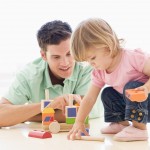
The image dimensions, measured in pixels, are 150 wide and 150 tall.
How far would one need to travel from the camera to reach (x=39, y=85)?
181cm

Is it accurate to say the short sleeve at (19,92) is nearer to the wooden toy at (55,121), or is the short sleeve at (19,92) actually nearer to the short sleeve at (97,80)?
the wooden toy at (55,121)

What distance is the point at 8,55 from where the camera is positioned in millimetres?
2547

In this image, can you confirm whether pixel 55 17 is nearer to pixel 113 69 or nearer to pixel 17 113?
pixel 17 113

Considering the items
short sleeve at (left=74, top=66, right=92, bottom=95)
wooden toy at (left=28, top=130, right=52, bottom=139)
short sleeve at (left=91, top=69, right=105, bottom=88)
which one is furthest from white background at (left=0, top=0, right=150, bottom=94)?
wooden toy at (left=28, top=130, right=52, bottom=139)

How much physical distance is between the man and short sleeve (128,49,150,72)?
1.20 ft

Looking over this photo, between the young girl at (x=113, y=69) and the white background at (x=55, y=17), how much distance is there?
3.32 ft

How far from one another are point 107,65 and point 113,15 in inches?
42.6

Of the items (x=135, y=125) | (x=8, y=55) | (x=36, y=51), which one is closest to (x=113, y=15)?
(x=36, y=51)

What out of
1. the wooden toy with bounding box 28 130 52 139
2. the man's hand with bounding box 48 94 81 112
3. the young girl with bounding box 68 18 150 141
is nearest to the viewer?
the young girl with bounding box 68 18 150 141

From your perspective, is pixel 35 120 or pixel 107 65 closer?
pixel 107 65

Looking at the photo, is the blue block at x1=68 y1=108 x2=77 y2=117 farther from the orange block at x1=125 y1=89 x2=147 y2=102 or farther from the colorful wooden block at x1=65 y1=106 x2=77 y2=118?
the orange block at x1=125 y1=89 x2=147 y2=102

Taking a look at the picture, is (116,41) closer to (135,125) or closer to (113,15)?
(135,125)

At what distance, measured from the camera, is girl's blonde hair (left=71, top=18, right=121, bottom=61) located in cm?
133

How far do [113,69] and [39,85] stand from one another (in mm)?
492
